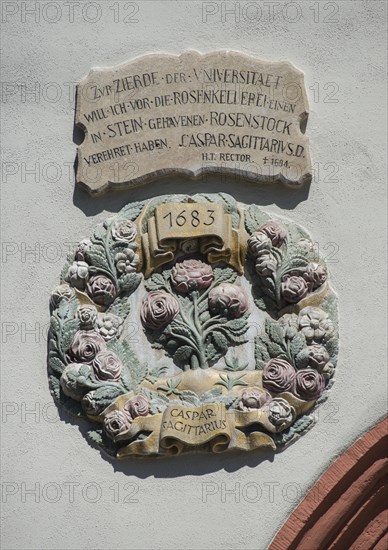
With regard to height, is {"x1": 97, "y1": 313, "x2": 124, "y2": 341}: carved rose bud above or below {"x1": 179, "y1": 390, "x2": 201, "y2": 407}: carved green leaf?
above

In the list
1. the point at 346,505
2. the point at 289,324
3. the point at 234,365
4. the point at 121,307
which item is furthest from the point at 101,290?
the point at 346,505

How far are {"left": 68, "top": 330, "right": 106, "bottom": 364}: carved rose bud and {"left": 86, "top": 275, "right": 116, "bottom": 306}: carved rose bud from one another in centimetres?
18

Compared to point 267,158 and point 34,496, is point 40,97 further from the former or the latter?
point 34,496

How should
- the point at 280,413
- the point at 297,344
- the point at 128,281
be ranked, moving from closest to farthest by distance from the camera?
1. the point at 280,413
2. the point at 297,344
3. the point at 128,281

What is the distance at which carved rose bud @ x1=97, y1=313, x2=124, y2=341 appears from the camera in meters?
9.36

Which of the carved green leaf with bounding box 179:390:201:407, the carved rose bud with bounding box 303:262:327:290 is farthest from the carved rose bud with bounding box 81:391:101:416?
the carved rose bud with bounding box 303:262:327:290

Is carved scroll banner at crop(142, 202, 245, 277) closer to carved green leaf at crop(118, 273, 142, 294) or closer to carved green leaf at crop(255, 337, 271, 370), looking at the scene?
carved green leaf at crop(118, 273, 142, 294)

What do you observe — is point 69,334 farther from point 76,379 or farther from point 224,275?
point 224,275

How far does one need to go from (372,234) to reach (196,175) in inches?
40.2

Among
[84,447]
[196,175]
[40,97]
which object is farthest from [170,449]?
[40,97]

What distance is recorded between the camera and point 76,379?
9281 millimetres

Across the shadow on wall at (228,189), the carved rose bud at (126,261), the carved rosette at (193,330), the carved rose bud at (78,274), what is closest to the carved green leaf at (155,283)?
the carved rosette at (193,330)

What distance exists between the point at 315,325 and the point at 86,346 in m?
1.23

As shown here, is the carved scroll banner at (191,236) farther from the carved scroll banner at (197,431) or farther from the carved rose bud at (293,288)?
the carved scroll banner at (197,431)
